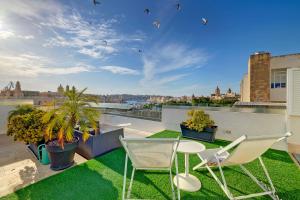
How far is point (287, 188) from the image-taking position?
2.26 m

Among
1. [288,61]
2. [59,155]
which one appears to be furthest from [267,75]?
[59,155]

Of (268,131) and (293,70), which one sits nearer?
(293,70)

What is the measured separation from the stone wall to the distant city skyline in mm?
526

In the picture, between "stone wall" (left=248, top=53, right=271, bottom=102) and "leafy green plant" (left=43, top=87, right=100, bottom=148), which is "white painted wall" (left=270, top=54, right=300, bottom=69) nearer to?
"stone wall" (left=248, top=53, right=271, bottom=102)

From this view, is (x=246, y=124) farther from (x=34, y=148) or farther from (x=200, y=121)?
(x=34, y=148)

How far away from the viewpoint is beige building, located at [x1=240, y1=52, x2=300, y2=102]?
30.2 ft

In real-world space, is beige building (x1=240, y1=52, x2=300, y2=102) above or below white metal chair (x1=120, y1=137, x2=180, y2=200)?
above

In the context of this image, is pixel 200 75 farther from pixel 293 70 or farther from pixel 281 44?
pixel 293 70

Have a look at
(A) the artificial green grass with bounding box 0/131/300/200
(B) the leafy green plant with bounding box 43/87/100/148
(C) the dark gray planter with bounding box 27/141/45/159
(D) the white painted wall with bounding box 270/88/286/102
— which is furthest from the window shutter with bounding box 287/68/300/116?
(D) the white painted wall with bounding box 270/88/286/102

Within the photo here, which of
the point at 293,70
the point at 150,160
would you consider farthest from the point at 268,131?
the point at 150,160

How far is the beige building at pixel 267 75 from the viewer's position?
921 cm

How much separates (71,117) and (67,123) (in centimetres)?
15

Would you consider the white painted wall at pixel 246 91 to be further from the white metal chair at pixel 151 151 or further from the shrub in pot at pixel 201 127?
the white metal chair at pixel 151 151

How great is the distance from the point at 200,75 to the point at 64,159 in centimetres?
954
